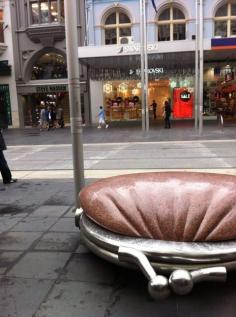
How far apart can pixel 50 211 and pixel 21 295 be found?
2560 millimetres

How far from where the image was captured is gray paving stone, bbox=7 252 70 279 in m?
3.76

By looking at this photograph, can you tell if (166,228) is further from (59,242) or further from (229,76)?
(229,76)

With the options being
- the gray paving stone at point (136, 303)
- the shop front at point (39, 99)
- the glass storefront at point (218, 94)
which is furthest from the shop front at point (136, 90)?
the gray paving stone at point (136, 303)

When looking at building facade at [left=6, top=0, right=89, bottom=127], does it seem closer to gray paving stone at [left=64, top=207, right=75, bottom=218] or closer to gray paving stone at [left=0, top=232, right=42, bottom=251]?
gray paving stone at [left=64, top=207, right=75, bottom=218]

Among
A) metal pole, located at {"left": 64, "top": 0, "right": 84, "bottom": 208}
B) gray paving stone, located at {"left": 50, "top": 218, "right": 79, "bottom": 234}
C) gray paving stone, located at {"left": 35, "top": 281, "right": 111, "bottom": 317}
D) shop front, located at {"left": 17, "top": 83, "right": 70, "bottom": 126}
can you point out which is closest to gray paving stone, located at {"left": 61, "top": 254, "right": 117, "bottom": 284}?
gray paving stone, located at {"left": 35, "top": 281, "right": 111, "bottom": 317}

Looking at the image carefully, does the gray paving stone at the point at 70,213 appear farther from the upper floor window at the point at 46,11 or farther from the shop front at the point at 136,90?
the upper floor window at the point at 46,11

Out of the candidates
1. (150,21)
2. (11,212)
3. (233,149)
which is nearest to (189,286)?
(11,212)

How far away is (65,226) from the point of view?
514cm

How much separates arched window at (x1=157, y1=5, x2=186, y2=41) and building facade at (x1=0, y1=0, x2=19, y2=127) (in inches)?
401

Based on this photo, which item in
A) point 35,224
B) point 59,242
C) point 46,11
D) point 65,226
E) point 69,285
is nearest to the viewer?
point 69,285

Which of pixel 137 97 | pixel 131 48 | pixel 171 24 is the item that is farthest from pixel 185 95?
pixel 131 48

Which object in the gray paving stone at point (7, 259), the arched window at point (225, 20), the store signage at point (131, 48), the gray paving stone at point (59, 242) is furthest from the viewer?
the arched window at point (225, 20)

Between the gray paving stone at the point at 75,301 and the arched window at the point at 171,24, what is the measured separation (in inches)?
986

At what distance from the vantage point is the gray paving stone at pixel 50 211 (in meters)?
5.73
